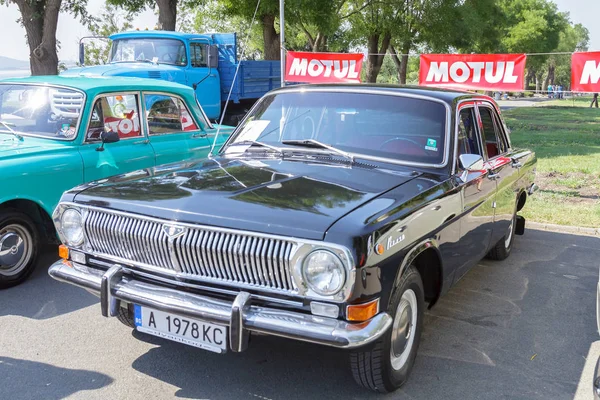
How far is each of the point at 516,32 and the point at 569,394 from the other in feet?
193

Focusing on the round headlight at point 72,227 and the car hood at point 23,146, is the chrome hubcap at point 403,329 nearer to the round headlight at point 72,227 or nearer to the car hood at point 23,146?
the round headlight at point 72,227

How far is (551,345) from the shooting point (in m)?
4.26

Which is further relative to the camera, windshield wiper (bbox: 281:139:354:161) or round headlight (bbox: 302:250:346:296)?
windshield wiper (bbox: 281:139:354:161)

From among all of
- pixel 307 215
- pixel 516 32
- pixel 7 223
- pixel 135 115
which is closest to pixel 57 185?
pixel 7 223

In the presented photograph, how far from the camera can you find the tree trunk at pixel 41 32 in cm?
1834

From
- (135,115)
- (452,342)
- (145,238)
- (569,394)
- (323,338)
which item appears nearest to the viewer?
(323,338)

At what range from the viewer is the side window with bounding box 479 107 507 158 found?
17.2 ft

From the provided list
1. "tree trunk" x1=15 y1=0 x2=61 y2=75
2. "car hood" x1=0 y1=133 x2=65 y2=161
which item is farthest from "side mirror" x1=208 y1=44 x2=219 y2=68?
"car hood" x1=0 y1=133 x2=65 y2=161

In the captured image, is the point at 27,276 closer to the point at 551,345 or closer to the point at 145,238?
the point at 145,238

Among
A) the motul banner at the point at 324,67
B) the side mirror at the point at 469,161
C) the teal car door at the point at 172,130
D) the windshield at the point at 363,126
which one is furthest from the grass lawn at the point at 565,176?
the teal car door at the point at 172,130

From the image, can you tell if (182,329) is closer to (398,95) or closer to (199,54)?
(398,95)

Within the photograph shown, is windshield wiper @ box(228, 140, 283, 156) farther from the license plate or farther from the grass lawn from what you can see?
the grass lawn

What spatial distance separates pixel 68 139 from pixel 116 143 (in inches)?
19.9

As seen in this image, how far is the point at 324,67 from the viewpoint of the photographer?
41.0 feet
